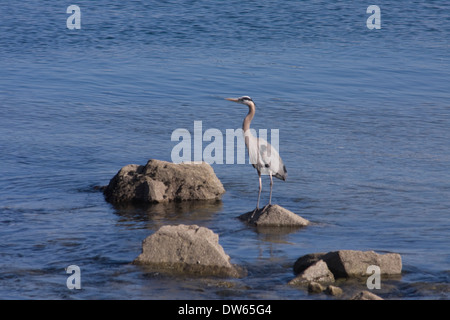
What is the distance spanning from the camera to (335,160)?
15523 millimetres

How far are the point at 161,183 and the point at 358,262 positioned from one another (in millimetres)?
4415

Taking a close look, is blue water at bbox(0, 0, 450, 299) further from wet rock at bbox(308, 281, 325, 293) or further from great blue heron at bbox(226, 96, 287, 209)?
great blue heron at bbox(226, 96, 287, 209)

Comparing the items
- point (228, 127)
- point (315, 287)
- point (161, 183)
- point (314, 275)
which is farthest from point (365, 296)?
point (228, 127)

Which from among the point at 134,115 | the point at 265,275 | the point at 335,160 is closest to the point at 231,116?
the point at 134,115

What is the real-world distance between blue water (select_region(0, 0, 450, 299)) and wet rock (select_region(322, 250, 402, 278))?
264 millimetres

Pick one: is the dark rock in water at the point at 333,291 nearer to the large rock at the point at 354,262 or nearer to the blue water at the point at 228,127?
the blue water at the point at 228,127

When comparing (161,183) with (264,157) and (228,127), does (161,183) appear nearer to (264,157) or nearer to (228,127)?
(264,157)

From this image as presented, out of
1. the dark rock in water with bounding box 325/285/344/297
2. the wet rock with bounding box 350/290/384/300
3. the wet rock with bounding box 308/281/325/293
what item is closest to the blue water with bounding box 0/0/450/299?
the wet rock with bounding box 308/281/325/293

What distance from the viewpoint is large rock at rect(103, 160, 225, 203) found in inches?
498

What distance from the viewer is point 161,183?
12.7 meters

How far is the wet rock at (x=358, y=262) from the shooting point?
9445 mm

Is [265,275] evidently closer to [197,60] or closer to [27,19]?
[197,60]

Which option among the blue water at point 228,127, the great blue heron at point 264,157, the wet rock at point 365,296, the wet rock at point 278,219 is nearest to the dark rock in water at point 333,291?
the blue water at point 228,127

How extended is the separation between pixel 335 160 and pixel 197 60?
1012 cm
